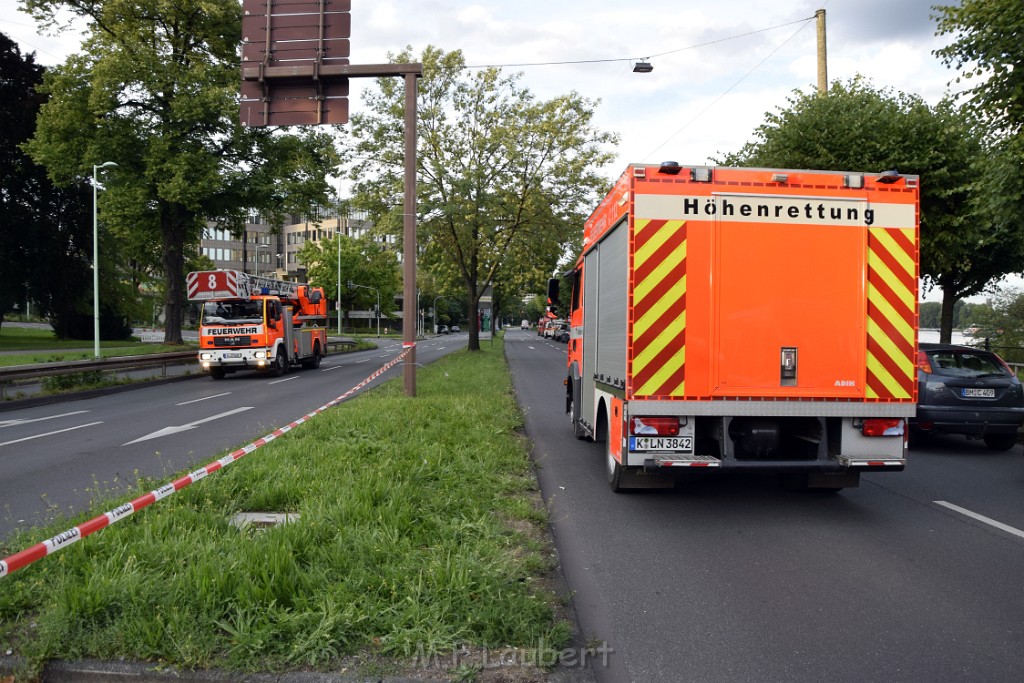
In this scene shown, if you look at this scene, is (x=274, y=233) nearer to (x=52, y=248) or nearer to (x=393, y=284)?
(x=52, y=248)

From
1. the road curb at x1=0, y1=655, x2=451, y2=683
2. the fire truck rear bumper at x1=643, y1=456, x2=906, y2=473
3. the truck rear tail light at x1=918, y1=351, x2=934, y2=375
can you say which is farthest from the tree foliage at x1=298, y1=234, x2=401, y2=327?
the road curb at x1=0, y1=655, x2=451, y2=683

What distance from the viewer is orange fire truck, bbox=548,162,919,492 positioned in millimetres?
6020

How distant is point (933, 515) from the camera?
6.36 m

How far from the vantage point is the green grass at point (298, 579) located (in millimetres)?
3322

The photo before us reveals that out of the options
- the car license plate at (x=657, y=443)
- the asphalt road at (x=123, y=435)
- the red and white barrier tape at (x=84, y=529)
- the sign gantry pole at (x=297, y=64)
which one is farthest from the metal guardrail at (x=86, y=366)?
the car license plate at (x=657, y=443)

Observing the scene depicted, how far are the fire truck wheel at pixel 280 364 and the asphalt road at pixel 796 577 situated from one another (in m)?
17.0

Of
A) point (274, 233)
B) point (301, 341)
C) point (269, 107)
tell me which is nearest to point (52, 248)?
point (274, 233)

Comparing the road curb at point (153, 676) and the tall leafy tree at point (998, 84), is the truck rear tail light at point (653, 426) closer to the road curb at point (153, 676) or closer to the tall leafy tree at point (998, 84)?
the road curb at point (153, 676)

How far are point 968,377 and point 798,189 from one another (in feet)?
18.3

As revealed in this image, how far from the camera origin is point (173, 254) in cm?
2859

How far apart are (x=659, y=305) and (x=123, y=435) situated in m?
8.66

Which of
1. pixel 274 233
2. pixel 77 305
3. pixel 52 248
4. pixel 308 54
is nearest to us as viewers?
pixel 308 54

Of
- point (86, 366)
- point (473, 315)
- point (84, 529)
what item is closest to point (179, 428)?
point (84, 529)

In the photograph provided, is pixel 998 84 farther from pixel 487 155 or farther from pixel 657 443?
pixel 487 155
